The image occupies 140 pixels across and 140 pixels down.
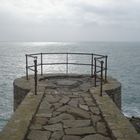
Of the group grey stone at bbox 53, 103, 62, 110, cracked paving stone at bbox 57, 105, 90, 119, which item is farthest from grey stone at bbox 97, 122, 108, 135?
grey stone at bbox 53, 103, 62, 110

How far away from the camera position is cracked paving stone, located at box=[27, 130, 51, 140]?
5.90 metres

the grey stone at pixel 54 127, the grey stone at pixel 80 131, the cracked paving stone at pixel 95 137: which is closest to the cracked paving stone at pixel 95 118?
the grey stone at pixel 80 131

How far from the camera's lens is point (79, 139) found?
5.88 meters

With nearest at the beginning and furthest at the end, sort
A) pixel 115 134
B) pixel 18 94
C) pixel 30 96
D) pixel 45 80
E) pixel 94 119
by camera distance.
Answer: pixel 115 134 < pixel 94 119 < pixel 30 96 < pixel 18 94 < pixel 45 80

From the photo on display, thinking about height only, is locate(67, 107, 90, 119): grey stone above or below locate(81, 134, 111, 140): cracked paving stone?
above

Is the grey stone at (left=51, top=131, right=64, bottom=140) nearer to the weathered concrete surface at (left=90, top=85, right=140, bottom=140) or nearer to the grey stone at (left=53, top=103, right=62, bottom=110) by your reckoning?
the weathered concrete surface at (left=90, top=85, right=140, bottom=140)

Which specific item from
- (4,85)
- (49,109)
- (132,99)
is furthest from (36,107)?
(4,85)

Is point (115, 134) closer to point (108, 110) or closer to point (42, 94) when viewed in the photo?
point (108, 110)

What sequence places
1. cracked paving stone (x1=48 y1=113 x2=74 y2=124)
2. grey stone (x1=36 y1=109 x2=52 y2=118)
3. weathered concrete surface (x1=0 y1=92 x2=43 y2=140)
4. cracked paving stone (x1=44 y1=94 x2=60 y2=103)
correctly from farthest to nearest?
cracked paving stone (x1=44 y1=94 x2=60 y2=103) → grey stone (x1=36 y1=109 x2=52 y2=118) → cracked paving stone (x1=48 y1=113 x2=74 y2=124) → weathered concrete surface (x1=0 y1=92 x2=43 y2=140)

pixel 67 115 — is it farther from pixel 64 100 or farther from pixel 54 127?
pixel 64 100

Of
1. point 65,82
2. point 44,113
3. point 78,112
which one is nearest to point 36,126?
point 44,113

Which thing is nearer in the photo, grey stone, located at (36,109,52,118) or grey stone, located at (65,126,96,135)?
grey stone, located at (65,126,96,135)

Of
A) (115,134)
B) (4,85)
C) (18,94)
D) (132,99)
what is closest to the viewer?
(115,134)

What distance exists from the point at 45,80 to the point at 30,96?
11.1 feet
